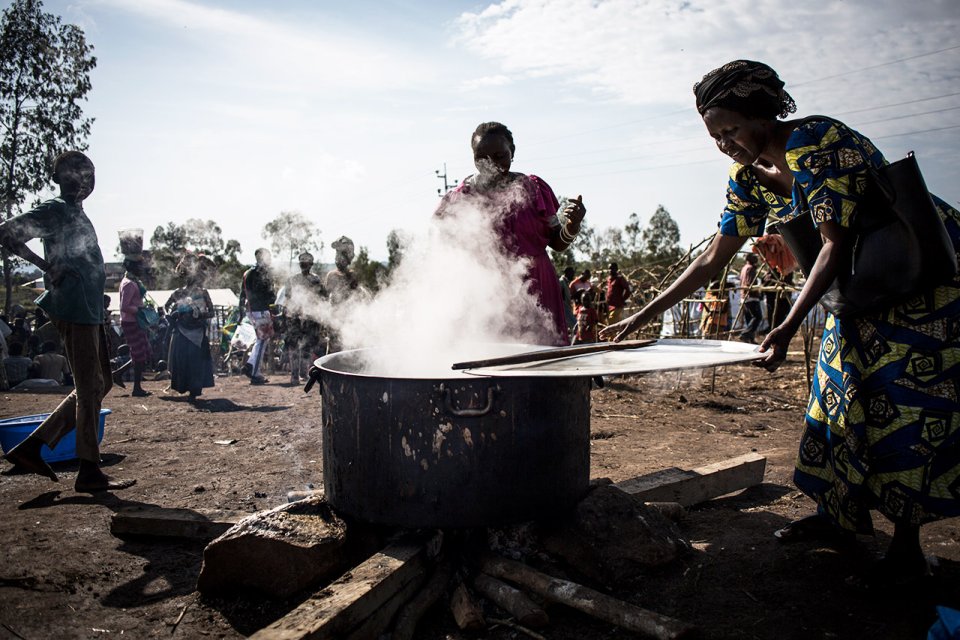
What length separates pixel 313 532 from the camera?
253 centimetres

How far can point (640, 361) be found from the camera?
7.23 feet

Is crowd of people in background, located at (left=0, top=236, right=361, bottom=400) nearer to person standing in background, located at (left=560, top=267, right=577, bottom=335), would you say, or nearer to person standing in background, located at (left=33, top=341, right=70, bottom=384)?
person standing in background, located at (left=33, top=341, right=70, bottom=384)

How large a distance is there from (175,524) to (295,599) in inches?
40.5

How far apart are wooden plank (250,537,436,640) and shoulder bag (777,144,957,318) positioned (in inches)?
76.1

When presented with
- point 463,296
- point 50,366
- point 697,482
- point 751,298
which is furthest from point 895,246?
point 50,366

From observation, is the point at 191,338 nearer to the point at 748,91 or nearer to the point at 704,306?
the point at 748,91

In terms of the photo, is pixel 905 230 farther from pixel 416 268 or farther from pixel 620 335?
pixel 416 268

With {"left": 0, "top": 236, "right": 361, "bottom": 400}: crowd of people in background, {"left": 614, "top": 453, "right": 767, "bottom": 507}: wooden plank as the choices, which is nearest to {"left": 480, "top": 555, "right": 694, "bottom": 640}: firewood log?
{"left": 614, "top": 453, "right": 767, "bottom": 507}: wooden plank

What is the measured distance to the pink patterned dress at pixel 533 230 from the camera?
12.4 feet

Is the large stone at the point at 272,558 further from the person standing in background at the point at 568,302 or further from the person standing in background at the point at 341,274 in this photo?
the person standing in background at the point at 341,274

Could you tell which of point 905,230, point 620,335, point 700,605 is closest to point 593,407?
point 620,335

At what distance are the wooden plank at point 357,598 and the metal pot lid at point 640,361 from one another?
790 millimetres

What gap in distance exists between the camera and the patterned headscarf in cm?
224

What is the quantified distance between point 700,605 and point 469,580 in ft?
3.05
